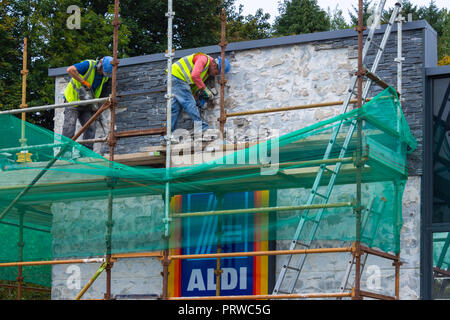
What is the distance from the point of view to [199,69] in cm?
1410

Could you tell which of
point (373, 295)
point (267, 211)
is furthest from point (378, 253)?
point (267, 211)

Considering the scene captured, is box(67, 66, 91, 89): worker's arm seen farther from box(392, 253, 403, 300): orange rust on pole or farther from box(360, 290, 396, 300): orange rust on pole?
box(360, 290, 396, 300): orange rust on pole

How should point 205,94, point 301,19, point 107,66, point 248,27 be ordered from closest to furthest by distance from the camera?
point 205,94, point 107,66, point 248,27, point 301,19

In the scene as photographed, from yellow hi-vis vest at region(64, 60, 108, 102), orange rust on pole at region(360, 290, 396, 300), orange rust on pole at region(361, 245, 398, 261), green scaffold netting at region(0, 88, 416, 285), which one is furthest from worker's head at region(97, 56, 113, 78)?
orange rust on pole at region(360, 290, 396, 300)

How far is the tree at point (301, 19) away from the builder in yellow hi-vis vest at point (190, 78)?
18698 millimetres

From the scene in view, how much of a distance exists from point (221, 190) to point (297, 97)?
7.10 ft

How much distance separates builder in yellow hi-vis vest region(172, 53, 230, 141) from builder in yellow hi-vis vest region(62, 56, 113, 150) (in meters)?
1.43

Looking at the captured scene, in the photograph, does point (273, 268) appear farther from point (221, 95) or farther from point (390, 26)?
point (390, 26)

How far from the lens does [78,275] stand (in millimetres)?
14891

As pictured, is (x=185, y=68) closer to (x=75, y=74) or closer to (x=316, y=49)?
(x=75, y=74)

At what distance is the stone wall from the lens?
12547 millimetres

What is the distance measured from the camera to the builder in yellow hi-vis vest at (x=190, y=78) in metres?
14.2
